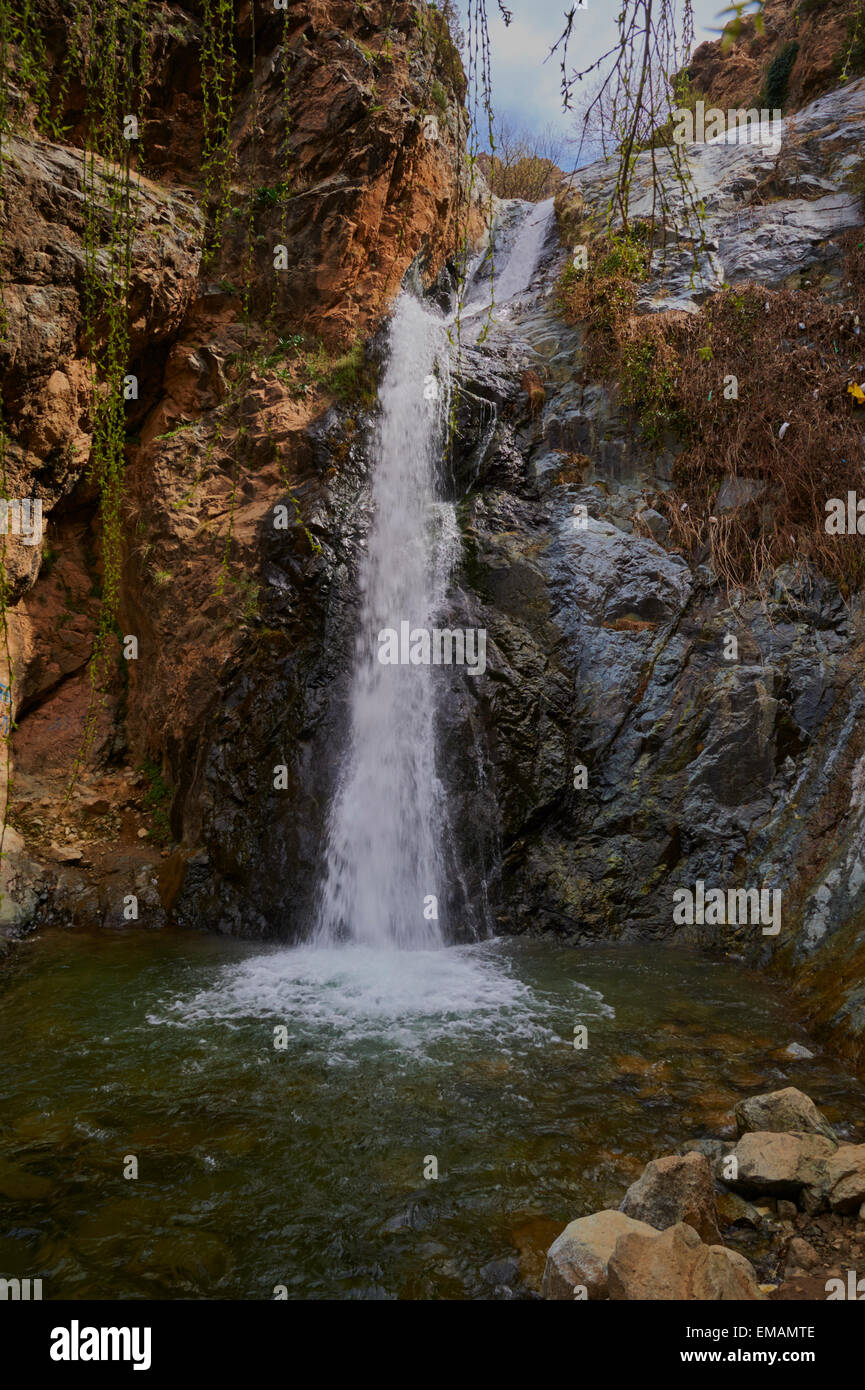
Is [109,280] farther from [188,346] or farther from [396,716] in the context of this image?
[396,716]

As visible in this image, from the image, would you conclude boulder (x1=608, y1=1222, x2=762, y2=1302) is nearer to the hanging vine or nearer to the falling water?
the falling water

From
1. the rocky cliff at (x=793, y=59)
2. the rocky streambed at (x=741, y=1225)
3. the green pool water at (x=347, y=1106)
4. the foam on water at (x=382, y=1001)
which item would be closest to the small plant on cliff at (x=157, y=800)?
the green pool water at (x=347, y=1106)

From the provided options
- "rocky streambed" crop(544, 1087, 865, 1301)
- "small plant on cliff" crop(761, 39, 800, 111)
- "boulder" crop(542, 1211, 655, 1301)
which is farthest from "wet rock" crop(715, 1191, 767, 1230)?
"small plant on cliff" crop(761, 39, 800, 111)

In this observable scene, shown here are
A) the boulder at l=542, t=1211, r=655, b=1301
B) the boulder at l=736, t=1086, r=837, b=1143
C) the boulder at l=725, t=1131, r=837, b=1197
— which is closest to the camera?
the boulder at l=542, t=1211, r=655, b=1301

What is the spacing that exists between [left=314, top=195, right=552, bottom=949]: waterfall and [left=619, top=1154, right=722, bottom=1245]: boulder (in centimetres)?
366

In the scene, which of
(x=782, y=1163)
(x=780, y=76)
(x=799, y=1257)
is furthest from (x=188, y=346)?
Answer: (x=780, y=76)

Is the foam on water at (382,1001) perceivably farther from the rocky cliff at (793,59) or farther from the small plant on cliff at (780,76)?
the small plant on cliff at (780,76)

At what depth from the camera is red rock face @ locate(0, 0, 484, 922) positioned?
6383mm

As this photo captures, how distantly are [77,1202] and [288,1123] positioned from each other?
0.91 metres

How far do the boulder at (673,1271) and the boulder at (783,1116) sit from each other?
1.11 metres

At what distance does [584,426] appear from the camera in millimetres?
9047

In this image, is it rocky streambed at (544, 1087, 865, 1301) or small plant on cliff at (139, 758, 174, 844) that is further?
small plant on cliff at (139, 758, 174, 844)

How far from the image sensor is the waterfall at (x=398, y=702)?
640 centimetres
